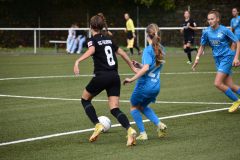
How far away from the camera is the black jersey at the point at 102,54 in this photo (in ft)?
34.3

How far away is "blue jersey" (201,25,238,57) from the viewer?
13738mm

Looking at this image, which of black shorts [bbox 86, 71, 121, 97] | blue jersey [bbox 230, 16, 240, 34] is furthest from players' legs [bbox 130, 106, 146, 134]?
blue jersey [bbox 230, 16, 240, 34]

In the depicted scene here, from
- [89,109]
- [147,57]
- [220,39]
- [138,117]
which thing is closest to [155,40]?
[147,57]

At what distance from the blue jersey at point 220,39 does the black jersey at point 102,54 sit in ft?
12.7

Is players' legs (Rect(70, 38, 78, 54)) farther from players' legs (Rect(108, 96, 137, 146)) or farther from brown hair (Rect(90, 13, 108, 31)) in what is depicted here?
players' legs (Rect(108, 96, 137, 146))

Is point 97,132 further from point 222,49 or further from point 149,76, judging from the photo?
point 222,49

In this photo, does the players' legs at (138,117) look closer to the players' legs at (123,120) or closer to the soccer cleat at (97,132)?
the players' legs at (123,120)

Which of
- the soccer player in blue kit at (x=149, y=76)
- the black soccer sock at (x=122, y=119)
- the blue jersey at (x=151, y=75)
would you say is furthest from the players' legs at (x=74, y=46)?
the black soccer sock at (x=122, y=119)

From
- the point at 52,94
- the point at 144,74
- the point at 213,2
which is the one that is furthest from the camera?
the point at 213,2

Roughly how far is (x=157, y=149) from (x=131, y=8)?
36.5 meters

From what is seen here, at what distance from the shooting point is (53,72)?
24203mm

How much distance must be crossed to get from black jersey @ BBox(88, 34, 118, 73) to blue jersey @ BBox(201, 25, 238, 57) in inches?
153

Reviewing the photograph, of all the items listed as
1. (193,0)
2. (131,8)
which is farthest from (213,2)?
(131,8)

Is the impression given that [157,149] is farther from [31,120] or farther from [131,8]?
[131,8]
